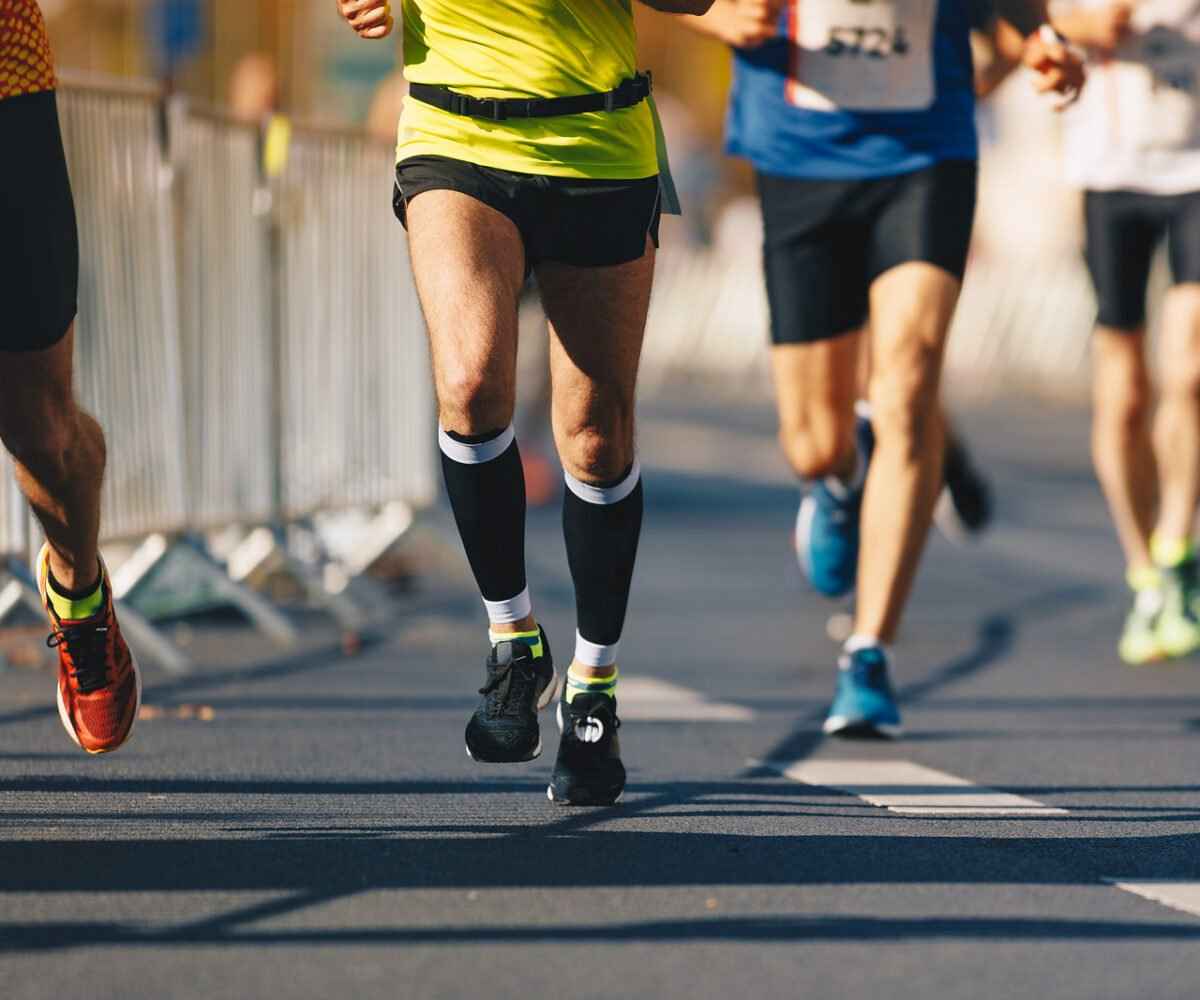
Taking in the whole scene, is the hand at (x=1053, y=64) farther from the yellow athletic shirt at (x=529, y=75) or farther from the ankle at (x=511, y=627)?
the ankle at (x=511, y=627)

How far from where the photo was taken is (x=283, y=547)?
8055 millimetres

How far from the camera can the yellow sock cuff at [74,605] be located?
4793mm

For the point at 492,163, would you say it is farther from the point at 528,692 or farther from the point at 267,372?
the point at 267,372

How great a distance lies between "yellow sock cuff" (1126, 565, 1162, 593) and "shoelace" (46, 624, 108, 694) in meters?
3.54

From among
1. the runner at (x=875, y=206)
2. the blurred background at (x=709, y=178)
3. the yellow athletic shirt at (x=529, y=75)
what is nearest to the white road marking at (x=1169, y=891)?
the yellow athletic shirt at (x=529, y=75)

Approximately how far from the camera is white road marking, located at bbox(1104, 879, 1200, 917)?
380cm

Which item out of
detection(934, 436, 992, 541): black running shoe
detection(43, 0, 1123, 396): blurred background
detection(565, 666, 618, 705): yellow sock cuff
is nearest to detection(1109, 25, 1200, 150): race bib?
detection(934, 436, 992, 541): black running shoe

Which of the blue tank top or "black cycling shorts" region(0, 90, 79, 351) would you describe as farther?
the blue tank top

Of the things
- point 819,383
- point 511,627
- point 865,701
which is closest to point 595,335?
point 511,627

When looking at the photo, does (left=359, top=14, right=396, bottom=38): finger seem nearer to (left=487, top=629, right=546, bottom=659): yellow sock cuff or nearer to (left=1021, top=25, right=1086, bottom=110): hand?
(left=487, top=629, right=546, bottom=659): yellow sock cuff

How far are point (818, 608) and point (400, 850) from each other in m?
4.75

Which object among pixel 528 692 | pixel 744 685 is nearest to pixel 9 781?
pixel 528 692

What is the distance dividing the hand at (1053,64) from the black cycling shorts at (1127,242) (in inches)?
56.3

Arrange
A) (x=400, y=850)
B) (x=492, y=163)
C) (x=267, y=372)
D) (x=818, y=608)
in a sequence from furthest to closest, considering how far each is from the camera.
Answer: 1. (x=818, y=608)
2. (x=267, y=372)
3. (x=492, y=163)
4. (x=400, y=850)
